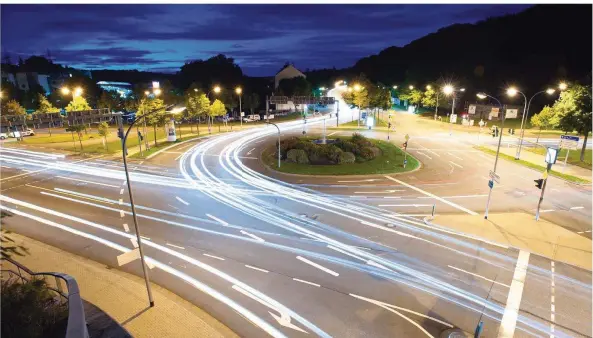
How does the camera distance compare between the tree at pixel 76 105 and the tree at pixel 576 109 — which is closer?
the tree at pixel 576 109

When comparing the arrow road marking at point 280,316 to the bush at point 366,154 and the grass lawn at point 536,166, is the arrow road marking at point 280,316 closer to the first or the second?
the bush at point 366,154

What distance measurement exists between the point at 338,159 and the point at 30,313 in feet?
95.0

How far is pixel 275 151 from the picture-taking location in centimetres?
3994

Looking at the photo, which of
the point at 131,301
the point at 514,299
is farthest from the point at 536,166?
the point at 131,301

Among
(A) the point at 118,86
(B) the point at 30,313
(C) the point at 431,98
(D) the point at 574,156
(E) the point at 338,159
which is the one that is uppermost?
(A) the point at 118,86

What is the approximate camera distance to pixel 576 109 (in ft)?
112

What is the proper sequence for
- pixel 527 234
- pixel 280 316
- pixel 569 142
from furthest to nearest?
pixel 569 142, pixel 527 234, pixel 280 316

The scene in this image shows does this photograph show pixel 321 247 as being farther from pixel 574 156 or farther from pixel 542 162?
pixel 574 156

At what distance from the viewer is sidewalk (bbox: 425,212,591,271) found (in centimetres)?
1681

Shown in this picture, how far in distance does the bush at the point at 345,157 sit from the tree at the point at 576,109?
895 inches

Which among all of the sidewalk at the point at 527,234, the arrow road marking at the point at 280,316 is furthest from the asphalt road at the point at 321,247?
the sidewalk at the point at 527,234

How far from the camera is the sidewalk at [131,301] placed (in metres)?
11.7

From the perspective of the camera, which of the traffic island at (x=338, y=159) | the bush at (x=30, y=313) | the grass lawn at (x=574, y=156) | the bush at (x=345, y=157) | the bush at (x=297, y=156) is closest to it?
the bush at (x=30, y=313)

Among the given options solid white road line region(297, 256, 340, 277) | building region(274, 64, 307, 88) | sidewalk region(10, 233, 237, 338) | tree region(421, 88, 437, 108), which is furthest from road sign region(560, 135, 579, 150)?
building region(274, 64, 307, 88)
